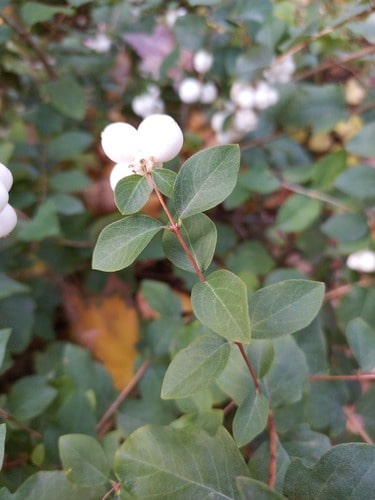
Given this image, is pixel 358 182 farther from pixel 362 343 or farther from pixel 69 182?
pixel 69 182

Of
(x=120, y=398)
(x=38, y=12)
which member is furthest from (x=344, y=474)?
(x=38, y=12)

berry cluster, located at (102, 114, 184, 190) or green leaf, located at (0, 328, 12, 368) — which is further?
green leaf, located at (0, 328, 12, 368)

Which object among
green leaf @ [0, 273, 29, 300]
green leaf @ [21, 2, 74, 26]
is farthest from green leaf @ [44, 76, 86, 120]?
green leaf @ [0, 273, 29, 300]

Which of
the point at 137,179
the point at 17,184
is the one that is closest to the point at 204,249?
the point at 137,179

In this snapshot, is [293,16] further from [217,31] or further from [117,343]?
[117,343]

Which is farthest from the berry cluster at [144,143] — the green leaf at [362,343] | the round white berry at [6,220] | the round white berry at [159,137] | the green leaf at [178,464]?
the green leaf at [362,343]

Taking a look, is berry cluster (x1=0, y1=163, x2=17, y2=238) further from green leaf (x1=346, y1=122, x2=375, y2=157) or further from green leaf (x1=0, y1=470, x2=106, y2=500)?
green leaf (x1=346, y1=122, x2=375, y2=157)

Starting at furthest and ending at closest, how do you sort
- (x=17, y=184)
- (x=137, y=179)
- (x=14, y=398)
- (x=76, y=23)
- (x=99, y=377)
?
(x=76, y=23) → (x=17, y=184) → (x=99, y=377) → (x=14, y=398) → (x=137, y=179)
